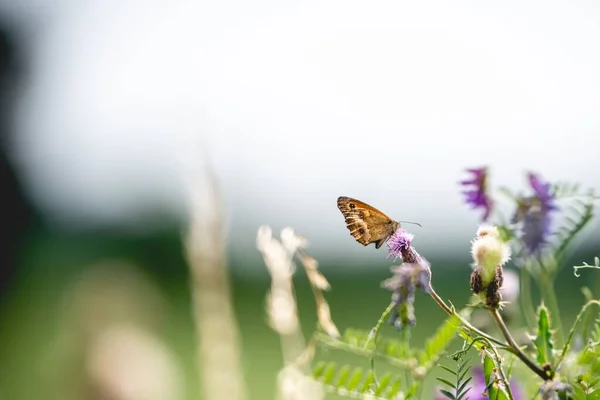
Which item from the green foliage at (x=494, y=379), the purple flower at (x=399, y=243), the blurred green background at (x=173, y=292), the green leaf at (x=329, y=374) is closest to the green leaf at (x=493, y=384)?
the green foliage at (x=494, y=379)

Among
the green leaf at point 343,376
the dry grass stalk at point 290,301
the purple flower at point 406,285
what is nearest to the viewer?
the purple flower at point 406,285

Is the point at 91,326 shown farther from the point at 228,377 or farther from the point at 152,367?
the point at 228,377

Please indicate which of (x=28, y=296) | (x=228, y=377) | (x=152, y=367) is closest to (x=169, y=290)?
(x=28, y=296)

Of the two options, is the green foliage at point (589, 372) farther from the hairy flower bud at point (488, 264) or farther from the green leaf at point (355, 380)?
the green leaf at point (355, 380)

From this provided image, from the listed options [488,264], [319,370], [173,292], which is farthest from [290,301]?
[173,292]

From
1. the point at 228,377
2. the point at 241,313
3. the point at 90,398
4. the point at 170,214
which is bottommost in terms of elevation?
the point at 241,313

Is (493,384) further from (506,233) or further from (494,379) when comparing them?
(506,233)
